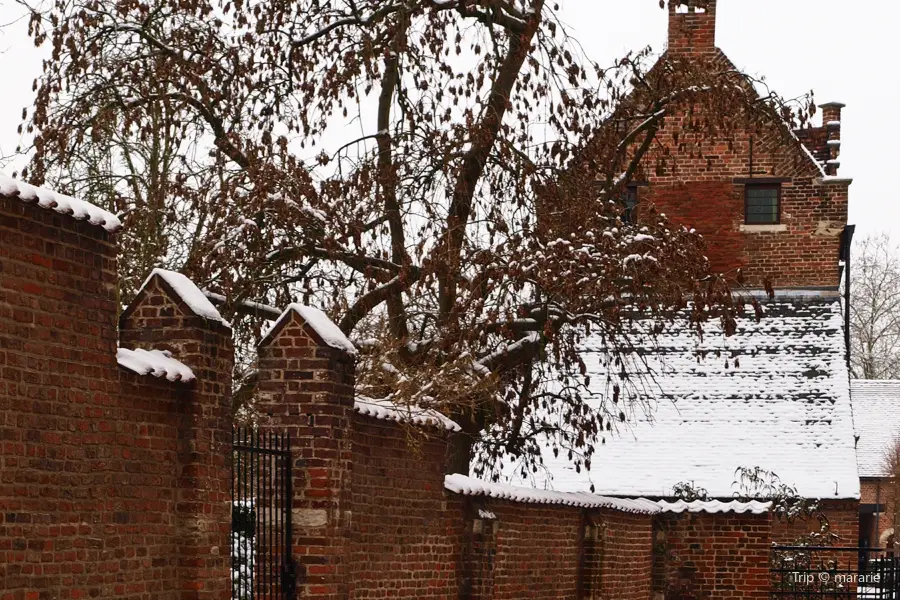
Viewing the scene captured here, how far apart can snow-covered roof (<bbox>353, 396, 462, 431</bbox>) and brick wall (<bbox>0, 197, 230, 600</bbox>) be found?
2.20 metres

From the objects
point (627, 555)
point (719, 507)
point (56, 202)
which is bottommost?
point (627, 555)

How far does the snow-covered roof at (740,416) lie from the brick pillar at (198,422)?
14.3 meters

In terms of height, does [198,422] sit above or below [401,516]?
above

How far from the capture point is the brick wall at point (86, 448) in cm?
547

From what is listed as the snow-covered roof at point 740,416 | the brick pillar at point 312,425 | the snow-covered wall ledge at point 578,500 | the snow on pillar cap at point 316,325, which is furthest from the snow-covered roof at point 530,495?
the snow-covered roof at point 740,416

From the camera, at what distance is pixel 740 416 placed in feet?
77.3

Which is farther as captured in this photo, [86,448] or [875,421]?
[875,421]

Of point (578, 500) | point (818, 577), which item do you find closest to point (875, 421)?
point (818, 577)

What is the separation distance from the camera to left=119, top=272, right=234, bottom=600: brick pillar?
270 inches

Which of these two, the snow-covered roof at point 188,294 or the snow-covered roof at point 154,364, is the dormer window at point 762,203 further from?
the snow-covered roof at point 154,364

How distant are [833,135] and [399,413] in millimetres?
18724

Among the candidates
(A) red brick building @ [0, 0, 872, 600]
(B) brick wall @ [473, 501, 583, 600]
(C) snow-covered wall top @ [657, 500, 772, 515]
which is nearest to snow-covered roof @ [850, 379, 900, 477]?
(C) snow-covered wall top @ [657, 500, 772, 515]

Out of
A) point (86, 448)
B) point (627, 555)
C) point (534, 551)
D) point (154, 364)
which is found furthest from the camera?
point (627, 555)

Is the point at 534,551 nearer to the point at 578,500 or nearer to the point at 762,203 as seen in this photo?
the point at 578,500
